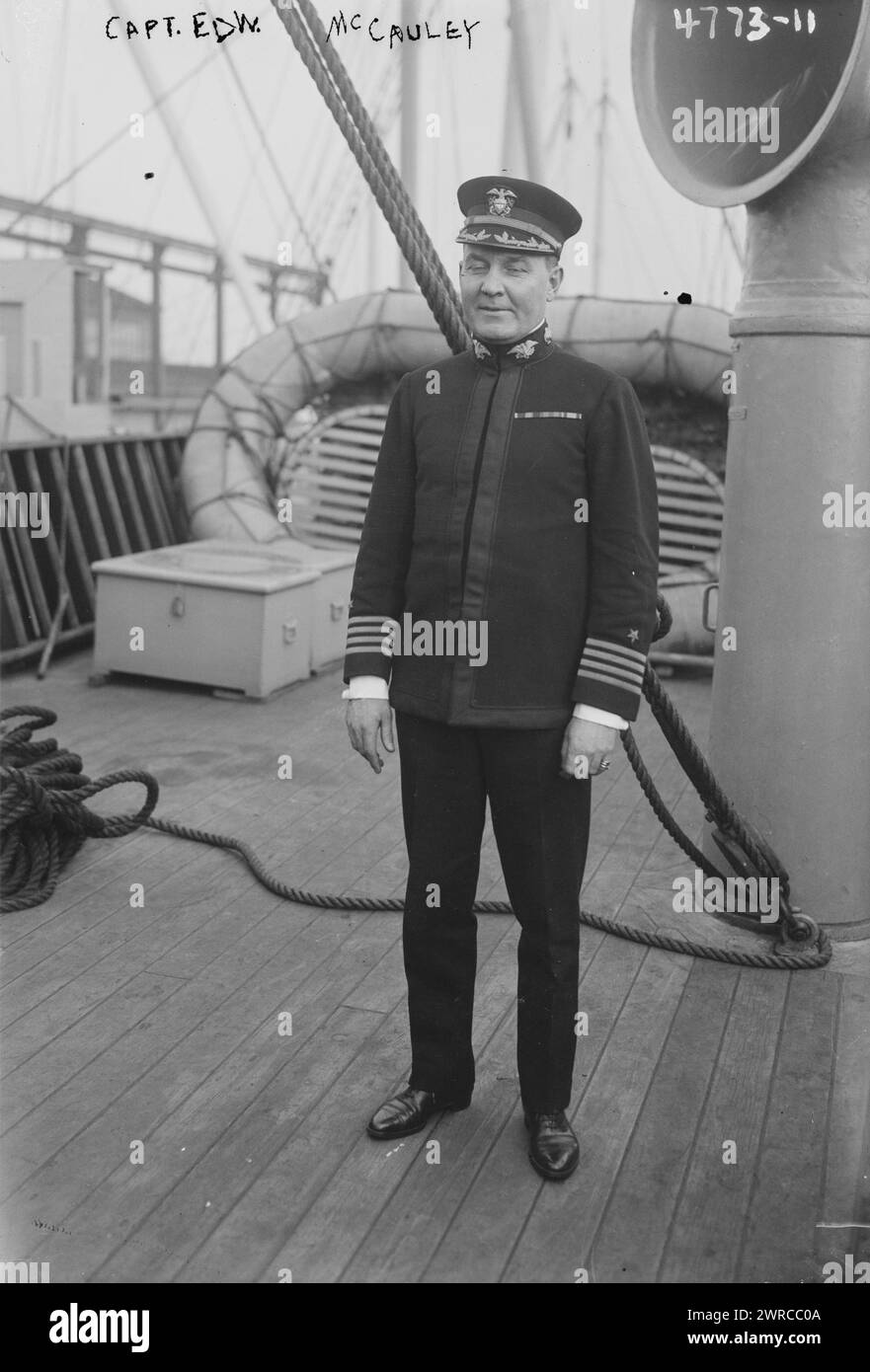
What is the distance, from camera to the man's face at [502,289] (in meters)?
2.52

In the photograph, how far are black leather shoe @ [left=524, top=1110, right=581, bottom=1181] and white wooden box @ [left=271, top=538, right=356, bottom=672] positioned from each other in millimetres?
4574

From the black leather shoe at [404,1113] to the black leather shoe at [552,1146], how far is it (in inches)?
7.8

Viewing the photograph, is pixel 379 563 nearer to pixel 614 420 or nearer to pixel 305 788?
pixel 614 420

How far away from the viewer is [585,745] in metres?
2.56

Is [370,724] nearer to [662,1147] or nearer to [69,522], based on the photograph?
[662,1147]

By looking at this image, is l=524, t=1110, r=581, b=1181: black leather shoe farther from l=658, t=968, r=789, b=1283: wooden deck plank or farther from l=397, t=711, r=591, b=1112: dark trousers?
l=658, t=968, r=789, b=1283: wooden deck plank

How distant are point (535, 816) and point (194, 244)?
1235 cm

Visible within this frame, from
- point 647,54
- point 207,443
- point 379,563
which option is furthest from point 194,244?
point 379,563

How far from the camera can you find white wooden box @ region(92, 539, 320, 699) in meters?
6.60

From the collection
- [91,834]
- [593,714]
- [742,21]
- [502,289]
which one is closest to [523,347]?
[502,289]

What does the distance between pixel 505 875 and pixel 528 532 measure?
63 centimetres

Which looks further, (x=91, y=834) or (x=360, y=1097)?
(x=91, y=834)

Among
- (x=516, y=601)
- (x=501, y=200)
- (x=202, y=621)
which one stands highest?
(x=501, y=200)
